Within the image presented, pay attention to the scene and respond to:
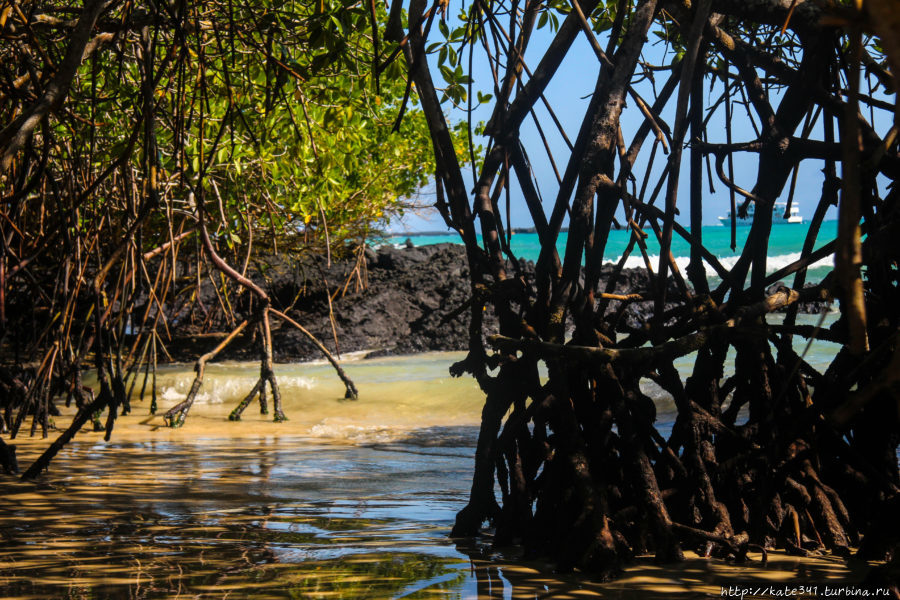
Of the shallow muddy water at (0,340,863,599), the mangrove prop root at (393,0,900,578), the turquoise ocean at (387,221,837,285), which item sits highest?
the turquoise ocean at (387,221,837,285)

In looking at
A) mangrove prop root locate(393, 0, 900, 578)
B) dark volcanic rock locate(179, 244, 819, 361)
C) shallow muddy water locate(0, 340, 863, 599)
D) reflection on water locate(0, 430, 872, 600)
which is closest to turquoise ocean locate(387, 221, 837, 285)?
dark volcanic rock locate(179, 244, 819, 361)

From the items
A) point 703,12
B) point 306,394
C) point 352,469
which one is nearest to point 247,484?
point 352,469

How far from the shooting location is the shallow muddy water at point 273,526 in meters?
2.26

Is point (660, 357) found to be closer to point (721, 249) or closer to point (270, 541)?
point (270, 541)

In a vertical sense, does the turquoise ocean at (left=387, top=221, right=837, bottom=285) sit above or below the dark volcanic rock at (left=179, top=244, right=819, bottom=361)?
above

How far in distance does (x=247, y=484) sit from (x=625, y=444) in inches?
83.4

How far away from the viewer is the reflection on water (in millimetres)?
2250

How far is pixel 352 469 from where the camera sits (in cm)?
446

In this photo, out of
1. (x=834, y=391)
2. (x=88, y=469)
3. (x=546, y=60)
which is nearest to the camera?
(x=834, y=391)

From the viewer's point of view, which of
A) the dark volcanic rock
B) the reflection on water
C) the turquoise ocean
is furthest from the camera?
the turquoise ocean

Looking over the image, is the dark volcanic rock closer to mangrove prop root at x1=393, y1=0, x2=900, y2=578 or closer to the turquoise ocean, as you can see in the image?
the turquoise ocean

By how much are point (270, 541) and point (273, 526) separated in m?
0.25

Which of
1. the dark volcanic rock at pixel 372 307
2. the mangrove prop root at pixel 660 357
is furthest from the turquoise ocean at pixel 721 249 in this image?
the mangrove prop root at pixel 660 357

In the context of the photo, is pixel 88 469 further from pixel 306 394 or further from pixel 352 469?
pixel 306 394
